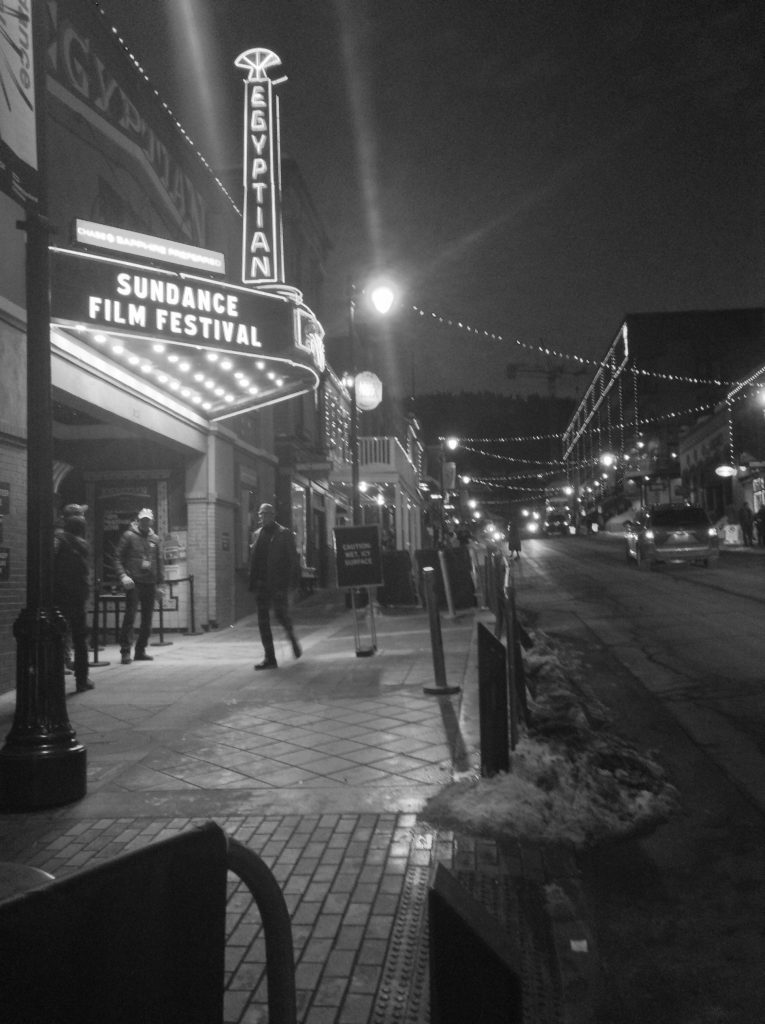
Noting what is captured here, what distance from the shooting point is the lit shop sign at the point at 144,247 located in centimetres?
1007

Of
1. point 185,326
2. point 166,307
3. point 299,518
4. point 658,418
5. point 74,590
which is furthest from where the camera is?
point 658,418

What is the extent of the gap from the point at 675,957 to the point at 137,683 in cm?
723

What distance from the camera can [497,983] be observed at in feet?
4.63

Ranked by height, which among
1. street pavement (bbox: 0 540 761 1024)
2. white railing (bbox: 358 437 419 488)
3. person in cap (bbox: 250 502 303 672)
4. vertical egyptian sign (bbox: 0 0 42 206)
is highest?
white railing (bbox: 358 437 419 488)

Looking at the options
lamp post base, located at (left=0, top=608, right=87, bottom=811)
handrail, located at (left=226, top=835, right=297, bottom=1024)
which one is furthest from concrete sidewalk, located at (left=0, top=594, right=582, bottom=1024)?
handrail, located at (left=226, top=835, right=297, bottom=1024)

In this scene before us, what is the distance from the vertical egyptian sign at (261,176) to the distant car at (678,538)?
47.1 feet

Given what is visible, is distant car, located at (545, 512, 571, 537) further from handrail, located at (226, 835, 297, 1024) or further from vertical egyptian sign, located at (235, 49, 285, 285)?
handrail, located at (226, 835, 297, 1024)

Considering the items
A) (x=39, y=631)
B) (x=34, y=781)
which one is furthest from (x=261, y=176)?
(x=34, y=781)

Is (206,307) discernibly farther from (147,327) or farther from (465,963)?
(465,963)

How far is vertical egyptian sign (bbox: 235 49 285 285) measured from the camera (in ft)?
43.5

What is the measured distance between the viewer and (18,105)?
511cm

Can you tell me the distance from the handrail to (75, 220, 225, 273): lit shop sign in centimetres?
950

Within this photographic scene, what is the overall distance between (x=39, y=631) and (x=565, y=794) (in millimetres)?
3194

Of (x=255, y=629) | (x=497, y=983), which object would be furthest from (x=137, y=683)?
(x=497, y=983)
